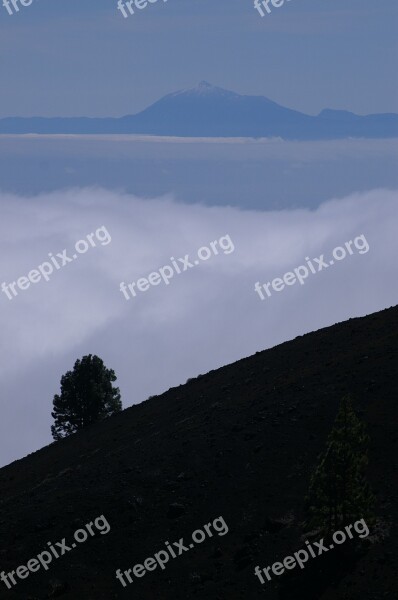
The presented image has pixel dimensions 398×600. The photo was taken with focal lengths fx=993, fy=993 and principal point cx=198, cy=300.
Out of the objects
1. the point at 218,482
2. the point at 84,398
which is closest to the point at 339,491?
the point at 218,482

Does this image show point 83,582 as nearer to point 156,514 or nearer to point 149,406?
point 156,514

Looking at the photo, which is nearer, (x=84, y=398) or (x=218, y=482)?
(x=218, y=482)

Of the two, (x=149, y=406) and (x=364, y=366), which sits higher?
(x=149, y=406)

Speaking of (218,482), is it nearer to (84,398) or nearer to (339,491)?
(339,491)

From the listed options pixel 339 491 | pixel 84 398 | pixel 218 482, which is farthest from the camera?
pixel 84 398

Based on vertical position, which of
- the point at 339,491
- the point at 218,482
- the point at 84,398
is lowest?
the point at 339,491

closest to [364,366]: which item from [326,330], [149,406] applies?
[326,330]

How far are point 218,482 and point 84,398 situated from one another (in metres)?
33.8

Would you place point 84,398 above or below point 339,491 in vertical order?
above

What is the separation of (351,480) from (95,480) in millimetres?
21716

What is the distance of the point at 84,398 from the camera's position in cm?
9356

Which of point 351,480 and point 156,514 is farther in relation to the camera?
point 156,514

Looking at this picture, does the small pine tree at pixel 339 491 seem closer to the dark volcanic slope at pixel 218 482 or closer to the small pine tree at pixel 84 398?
the dark volcanic slope at pixel 218 482

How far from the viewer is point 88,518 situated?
6028 cm
